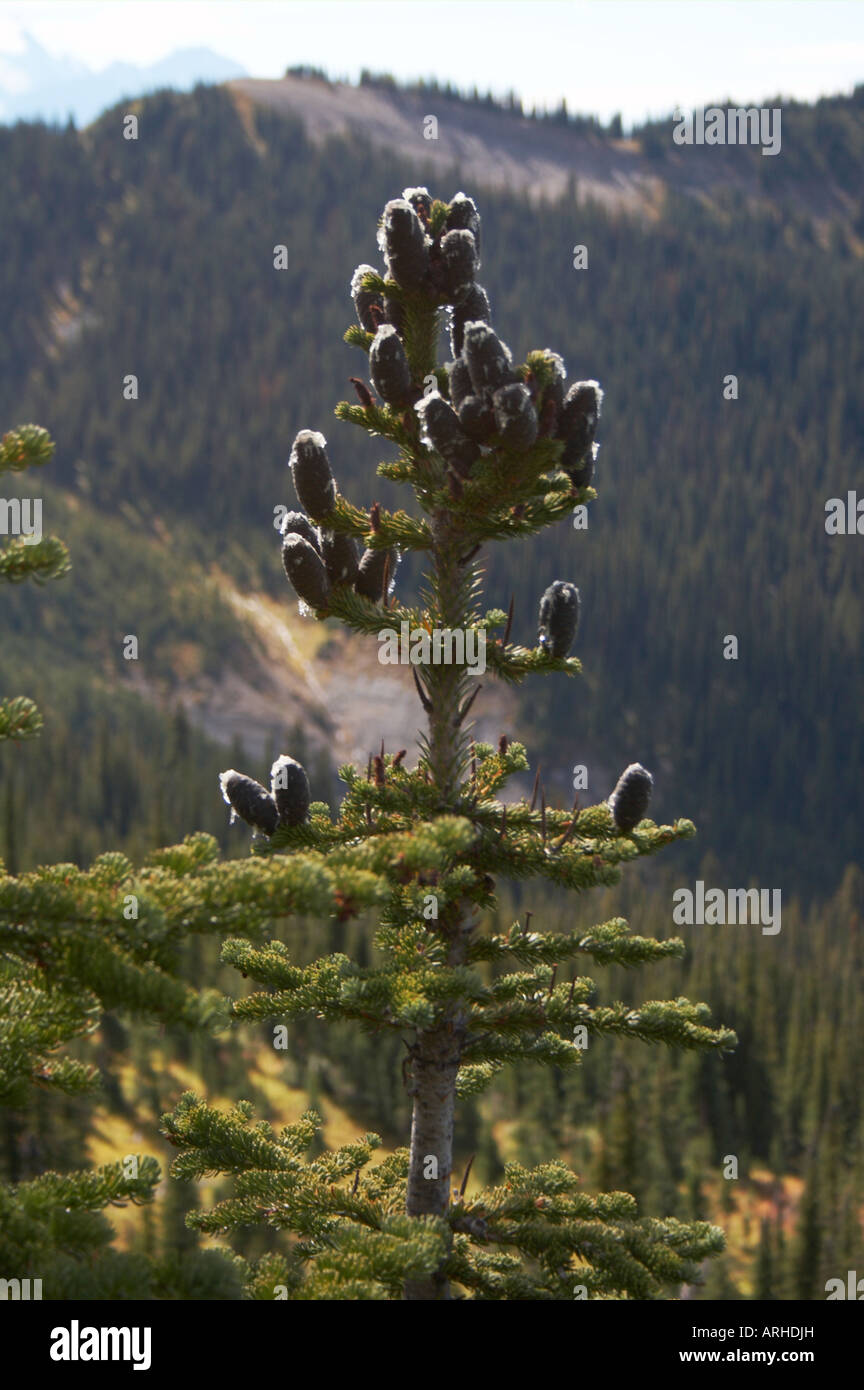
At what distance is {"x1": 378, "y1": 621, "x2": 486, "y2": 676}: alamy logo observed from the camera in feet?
28.3

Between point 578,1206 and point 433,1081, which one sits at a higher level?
point 433,1081

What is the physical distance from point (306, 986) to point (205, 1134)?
130 centimetres

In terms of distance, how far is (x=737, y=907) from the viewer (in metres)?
169

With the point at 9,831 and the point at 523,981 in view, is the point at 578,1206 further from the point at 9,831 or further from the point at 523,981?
the point at 9,831

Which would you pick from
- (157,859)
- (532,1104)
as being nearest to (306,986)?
(157,859)

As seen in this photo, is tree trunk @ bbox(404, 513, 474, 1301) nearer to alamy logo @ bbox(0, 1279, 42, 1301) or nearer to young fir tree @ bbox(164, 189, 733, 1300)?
young fir tree @ bbox(164, 189, 733, 1300)

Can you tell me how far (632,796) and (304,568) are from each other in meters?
2.79

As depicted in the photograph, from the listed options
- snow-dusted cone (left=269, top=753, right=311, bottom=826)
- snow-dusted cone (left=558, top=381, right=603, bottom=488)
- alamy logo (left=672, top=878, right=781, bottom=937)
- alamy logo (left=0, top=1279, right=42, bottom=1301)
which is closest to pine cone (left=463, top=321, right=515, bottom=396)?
snow-dusted cone (left=558, top=381, right=603, bottom=488)

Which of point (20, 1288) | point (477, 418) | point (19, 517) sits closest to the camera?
point (20, 1288)

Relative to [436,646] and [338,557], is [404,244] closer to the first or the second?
[338,557]
